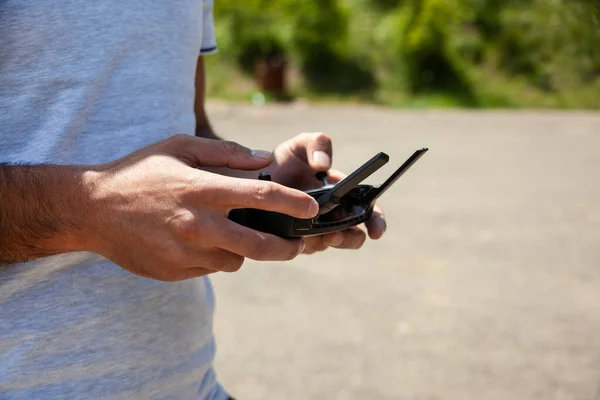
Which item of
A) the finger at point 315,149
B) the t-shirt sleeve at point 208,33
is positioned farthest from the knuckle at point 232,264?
the t-shirt sleeve at point 208,33

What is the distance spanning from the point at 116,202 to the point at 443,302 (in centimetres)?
400

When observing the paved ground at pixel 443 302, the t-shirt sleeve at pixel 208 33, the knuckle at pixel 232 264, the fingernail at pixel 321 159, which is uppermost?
the t-shirt sleeve at pixel 208 33

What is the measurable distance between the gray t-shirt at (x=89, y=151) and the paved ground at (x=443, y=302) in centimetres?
259

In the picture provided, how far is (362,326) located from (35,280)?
3443mm

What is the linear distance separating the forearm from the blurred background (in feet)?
9.58

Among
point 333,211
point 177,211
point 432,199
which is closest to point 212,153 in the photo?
point 177,211

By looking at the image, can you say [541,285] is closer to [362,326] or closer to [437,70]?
[362,326]

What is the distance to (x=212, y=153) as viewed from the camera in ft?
3.68

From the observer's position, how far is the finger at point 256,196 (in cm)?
101

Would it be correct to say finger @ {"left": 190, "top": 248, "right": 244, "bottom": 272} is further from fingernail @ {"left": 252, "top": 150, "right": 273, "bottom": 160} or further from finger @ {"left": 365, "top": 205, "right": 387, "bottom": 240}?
finger @ {"left": 365, "top": 205, "right": 387, "bottom": 240}

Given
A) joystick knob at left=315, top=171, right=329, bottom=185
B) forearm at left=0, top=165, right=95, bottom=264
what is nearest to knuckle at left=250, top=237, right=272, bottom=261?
forearm at left=0, top=165, right=95, bottom=264

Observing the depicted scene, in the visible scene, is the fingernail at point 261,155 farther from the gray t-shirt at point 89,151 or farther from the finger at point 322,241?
the gray t-shirt at point 89,151

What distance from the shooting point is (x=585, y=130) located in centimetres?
954

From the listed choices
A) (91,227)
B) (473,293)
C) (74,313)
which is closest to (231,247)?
(91,227)
